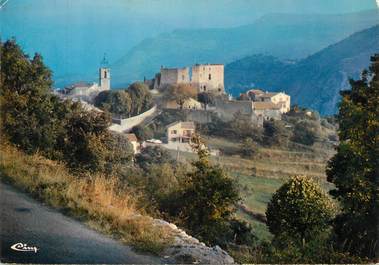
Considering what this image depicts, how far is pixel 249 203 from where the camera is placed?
7.79m

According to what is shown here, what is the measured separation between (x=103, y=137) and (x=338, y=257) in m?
3.31

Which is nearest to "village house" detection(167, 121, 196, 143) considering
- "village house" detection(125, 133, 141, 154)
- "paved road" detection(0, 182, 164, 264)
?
"village house" detection(125, 133, 141, 154)

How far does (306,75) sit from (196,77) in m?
1.14

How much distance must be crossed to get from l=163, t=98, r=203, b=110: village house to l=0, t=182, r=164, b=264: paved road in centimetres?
203

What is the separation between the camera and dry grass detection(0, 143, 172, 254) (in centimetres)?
509

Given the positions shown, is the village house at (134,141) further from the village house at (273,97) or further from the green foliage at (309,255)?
the green foliage at (309,255)

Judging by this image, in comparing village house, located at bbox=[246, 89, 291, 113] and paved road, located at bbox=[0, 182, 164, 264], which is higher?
village house, located at bbox=[246, 89, 291, 113]

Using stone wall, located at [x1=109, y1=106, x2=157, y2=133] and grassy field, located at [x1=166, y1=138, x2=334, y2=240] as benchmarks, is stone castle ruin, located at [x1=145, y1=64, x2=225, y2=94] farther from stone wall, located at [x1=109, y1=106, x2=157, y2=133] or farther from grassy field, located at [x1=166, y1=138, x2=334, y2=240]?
grassy field, located at [x1=166, y1=138, x2=334, y2=240]

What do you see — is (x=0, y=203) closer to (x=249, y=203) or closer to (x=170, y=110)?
(x=170, y=110)

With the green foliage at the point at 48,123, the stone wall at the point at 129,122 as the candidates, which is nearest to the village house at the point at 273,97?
the stone wall at the point at 129,122

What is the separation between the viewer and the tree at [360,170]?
5.18 metres

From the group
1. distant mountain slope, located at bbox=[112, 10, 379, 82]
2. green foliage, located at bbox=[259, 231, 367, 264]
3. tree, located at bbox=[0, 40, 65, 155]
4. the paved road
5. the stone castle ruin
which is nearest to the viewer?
the paved road

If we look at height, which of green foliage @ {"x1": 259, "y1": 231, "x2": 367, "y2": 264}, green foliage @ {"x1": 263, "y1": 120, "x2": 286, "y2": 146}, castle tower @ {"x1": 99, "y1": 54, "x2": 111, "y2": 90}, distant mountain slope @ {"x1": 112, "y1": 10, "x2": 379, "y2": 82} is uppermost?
distant mountain slope @ {"x1": 112, "y1": 10, "x2": 379, "y2": 82}

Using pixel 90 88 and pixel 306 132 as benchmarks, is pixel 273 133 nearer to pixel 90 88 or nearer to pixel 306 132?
pixel 306 132
